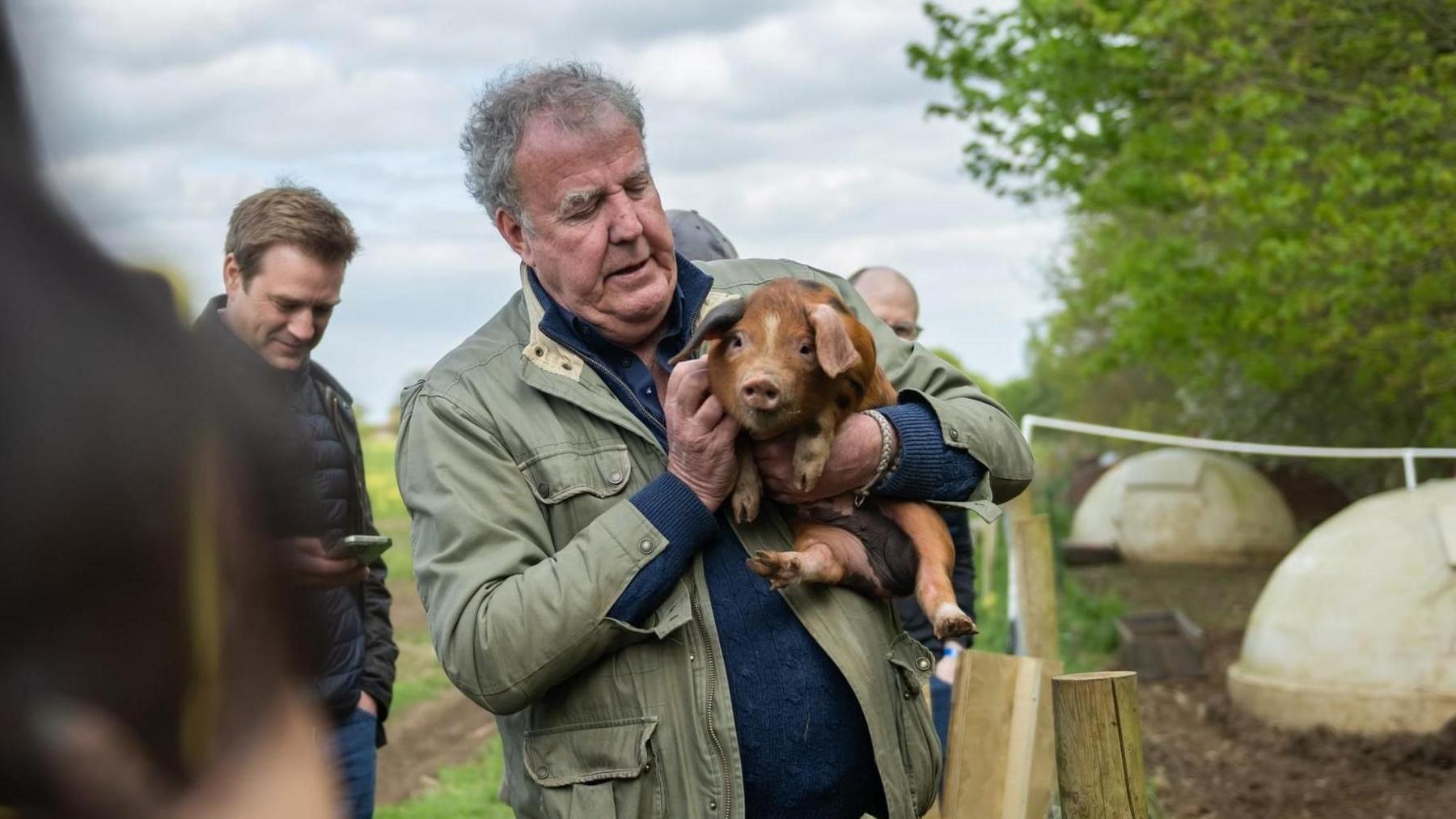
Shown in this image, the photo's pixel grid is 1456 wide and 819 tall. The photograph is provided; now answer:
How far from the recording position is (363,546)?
3.62 metres

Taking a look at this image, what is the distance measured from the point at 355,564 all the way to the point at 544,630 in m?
0.55

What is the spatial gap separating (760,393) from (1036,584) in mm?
4582

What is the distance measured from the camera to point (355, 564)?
3.21 meters

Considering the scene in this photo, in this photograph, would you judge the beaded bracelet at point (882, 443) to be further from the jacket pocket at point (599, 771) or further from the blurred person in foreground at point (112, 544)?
the blurred person in foreground at point (112, 544)

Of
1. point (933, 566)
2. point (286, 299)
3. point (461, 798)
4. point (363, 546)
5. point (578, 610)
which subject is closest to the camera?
point (578, 610)

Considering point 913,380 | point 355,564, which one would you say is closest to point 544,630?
point 355,564

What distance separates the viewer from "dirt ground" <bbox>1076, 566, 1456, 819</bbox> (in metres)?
8.48

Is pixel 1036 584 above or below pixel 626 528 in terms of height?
above

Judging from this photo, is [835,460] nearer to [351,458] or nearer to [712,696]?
[712,696]

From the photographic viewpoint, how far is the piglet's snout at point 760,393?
120 inches

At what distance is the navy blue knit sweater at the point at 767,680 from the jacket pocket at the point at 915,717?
10 centimetres

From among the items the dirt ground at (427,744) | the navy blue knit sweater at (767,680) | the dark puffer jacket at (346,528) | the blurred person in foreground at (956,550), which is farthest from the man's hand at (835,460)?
the dirt ground at (427,744)

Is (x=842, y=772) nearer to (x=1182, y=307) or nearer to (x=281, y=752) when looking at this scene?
(x=281, y=752)

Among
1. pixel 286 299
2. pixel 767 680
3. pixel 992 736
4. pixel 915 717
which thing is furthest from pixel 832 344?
pixel 286 299
